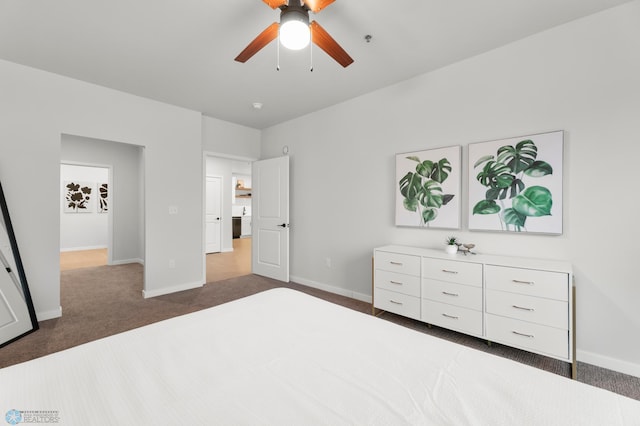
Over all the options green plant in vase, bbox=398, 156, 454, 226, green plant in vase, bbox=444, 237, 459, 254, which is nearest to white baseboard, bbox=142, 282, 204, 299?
green plant in vase, bbox=398, 156, 454, 226

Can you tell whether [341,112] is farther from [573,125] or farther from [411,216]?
[573,125]

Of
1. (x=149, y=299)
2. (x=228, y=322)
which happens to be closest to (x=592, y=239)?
(x=228, y=322)

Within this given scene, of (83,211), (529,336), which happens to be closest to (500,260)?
(529,336)

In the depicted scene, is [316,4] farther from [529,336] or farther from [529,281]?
[529,336]

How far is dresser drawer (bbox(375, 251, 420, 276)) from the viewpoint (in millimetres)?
2705

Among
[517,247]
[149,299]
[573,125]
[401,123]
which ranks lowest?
[149,299]

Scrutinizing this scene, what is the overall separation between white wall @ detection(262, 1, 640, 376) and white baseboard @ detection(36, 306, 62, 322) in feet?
11.0

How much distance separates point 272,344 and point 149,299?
127 inches

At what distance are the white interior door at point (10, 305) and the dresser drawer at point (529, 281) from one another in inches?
162

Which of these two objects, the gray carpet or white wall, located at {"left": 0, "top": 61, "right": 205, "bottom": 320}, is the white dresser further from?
white wall, located at {"left": 0, "top": 61, "right": 205, "bottom": 320}

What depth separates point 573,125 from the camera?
87.0 inches

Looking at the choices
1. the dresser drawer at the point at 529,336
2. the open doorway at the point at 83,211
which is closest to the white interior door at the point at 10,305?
the dresser drawer at the point at 529,336

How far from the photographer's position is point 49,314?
299 cm

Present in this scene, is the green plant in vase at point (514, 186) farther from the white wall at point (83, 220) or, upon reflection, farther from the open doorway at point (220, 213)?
the white wall at point (83, 220)
